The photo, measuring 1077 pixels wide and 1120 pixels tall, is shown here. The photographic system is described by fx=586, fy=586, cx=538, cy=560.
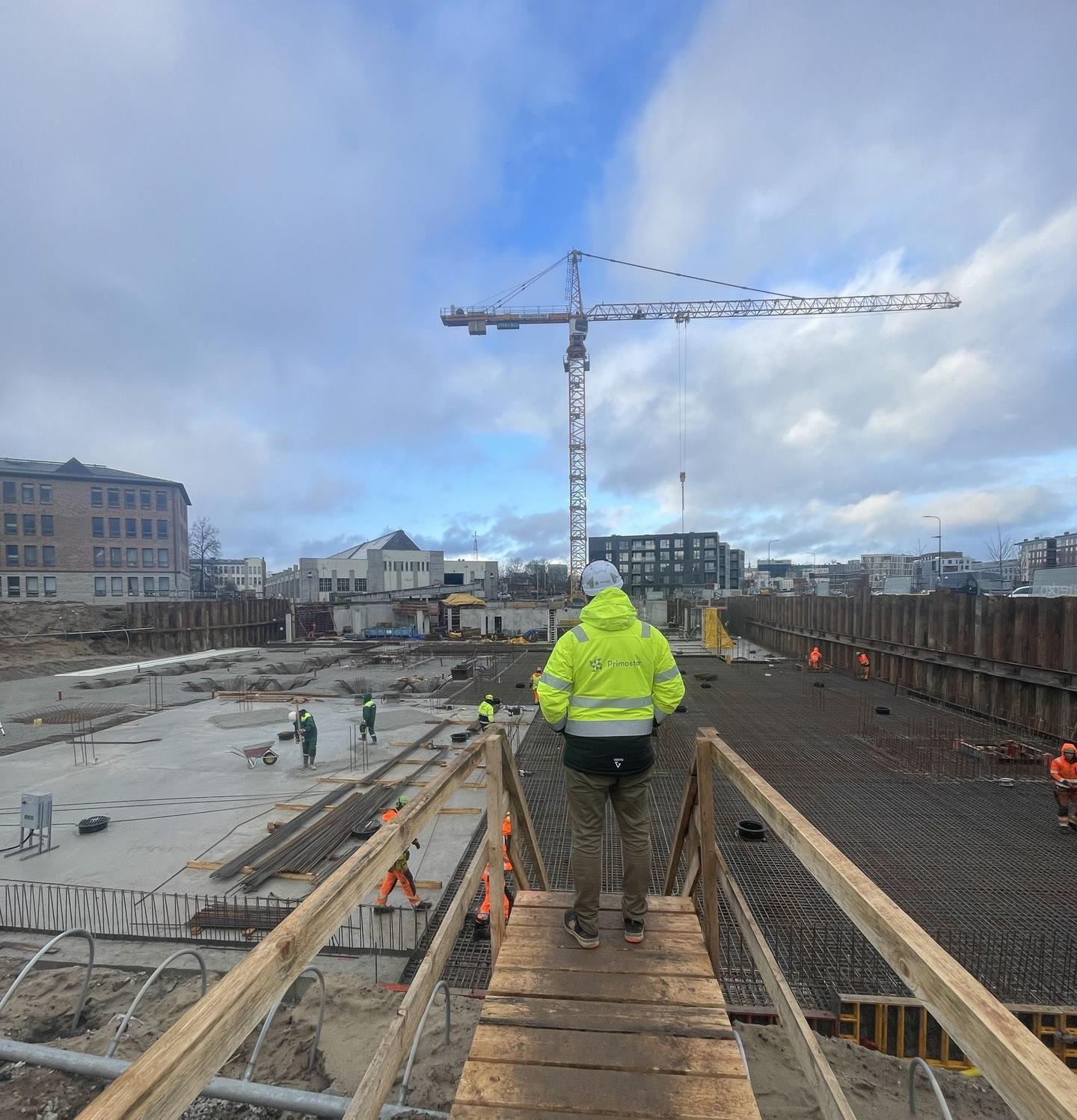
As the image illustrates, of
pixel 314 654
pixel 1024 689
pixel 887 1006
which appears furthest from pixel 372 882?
pixel 314 654

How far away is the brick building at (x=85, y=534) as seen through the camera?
48.1 m

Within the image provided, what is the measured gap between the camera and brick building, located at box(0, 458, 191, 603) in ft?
158

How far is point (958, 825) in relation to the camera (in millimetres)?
8578

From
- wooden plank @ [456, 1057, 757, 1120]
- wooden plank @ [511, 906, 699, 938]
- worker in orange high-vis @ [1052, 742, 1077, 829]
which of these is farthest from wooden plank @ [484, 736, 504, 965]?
worker in orange high-vis @ [1052, 742, 1077, 829]

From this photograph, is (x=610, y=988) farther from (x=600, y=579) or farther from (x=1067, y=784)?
(x=1067, y=784)

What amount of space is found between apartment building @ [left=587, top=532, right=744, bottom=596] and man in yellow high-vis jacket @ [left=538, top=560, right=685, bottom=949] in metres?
87.3

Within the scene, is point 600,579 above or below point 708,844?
above

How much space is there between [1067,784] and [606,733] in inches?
364

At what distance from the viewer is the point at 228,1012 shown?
3.84ft

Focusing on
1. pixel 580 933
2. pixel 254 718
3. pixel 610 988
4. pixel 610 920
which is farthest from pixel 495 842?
pixel 254 718

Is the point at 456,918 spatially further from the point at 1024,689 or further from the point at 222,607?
the point at 222,607

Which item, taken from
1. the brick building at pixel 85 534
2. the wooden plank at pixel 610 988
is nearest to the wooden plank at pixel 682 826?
the wooden plank at pixel 610 988

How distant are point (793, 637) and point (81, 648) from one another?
3883 cm

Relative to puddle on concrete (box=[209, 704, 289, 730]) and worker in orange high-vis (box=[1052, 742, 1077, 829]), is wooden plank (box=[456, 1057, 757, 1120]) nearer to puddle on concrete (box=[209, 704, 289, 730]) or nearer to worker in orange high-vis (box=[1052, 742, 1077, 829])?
worker in orange high-vis (box=[1052, 742, 1077, 829])
